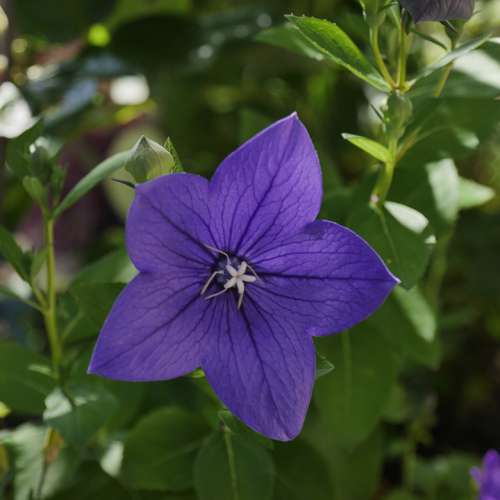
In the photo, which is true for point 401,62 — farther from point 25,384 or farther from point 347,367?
point 25,384

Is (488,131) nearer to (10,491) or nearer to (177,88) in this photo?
(10,491)

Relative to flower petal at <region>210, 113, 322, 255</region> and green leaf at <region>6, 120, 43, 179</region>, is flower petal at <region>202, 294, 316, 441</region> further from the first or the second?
green leaf at <region>6, 120, 43, 179</region>

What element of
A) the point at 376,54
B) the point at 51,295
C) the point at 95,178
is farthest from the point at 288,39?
the point at 51,295

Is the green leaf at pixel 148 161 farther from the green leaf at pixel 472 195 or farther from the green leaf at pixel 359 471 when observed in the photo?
the green leaf at pixel 359 471

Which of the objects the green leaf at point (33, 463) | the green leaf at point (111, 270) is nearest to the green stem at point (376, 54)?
the green leaf at point (111, 270)

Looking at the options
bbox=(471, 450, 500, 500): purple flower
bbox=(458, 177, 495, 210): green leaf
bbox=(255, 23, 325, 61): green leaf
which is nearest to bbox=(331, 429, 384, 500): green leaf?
bbox=(471, 450, 500, 500): purple flower

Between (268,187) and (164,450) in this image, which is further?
(164,450)

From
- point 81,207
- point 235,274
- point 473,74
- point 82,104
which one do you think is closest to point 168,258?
point 235,274
